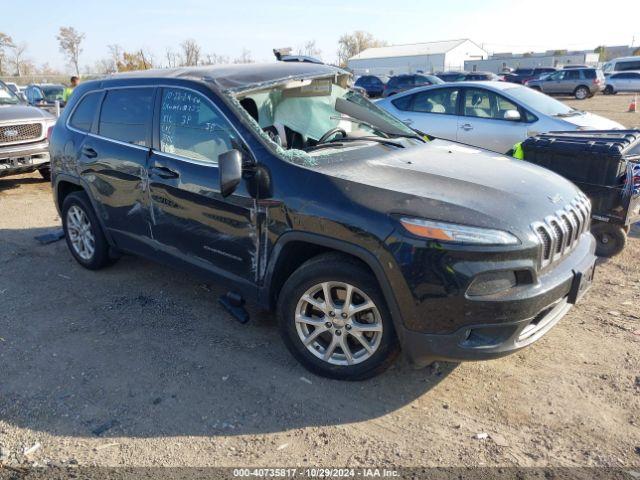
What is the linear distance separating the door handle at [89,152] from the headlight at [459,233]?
3.11 meters

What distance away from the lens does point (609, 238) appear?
207 inches

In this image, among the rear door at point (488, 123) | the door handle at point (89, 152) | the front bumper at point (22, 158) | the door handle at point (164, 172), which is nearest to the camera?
the door handle at point (164, 172)

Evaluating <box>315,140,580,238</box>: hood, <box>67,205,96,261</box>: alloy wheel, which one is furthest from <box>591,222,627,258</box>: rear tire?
<box>67,205,96,261</box>: alloy wheel

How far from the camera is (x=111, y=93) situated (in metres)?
4.54

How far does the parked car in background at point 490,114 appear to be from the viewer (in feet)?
24.3

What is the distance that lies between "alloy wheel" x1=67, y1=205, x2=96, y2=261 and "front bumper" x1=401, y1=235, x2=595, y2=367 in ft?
11.4

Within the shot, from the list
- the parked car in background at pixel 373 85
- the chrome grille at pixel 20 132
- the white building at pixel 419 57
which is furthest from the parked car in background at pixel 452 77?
the white building at pixel 419 57

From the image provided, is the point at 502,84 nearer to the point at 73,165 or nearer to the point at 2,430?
the point at 73,165

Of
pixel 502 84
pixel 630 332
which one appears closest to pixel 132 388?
pixel 630 332

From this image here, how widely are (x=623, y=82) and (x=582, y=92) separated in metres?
3.69

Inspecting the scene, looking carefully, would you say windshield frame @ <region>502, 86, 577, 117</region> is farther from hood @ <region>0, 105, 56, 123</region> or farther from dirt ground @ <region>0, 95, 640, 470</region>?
hood @ <region>0, 105, 56, 123</region>

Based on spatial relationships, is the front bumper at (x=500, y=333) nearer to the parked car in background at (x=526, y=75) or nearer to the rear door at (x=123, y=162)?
the rear door at (x=123, y=162)

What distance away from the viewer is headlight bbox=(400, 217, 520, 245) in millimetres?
2666

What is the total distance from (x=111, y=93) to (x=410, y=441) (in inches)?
148
